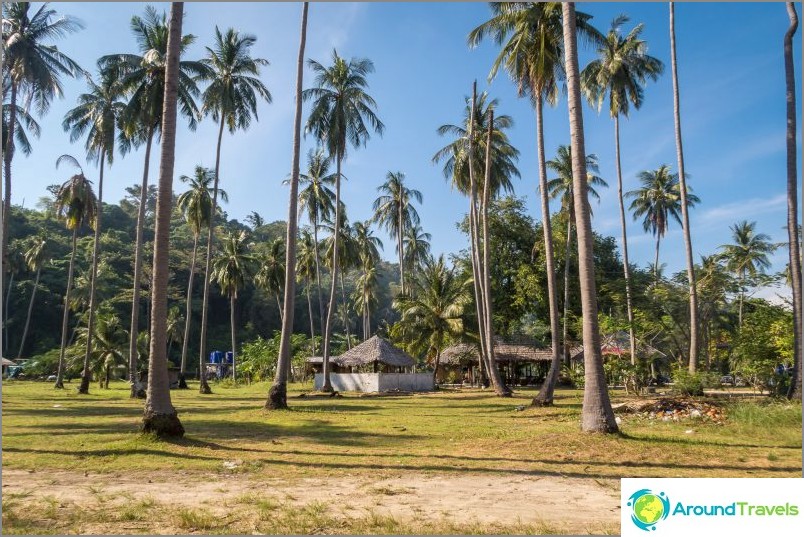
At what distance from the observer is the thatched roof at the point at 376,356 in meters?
35.8

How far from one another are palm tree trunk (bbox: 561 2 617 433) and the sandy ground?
3752mm

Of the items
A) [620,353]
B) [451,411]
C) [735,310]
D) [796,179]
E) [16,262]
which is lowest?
[451,411]

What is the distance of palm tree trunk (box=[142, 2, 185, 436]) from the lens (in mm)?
11539

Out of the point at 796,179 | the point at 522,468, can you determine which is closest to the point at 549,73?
the point at 796,179

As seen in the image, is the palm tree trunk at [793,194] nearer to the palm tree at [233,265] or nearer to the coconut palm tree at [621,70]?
the coconut palm tree at [621,70]

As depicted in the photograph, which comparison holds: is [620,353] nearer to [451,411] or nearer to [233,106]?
[451,411]

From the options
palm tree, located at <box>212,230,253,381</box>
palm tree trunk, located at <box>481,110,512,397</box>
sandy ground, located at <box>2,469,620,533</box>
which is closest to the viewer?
sandy ground, located at <box>2,469,620,533</box>

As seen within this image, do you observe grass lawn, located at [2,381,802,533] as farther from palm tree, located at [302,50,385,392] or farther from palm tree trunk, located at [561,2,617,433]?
palm tree, located at [302,50,385,392]

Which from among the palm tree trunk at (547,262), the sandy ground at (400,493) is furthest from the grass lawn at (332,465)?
the palm tree trunk at (547,262)

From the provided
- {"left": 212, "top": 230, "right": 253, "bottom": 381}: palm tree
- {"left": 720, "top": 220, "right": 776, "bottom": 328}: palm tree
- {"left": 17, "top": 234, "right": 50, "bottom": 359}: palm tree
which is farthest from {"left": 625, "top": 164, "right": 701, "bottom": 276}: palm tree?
{"left": 17, "top": 234, "right": 50, "bottom": 359}: palm tree

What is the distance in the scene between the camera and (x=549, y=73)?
1858 cm

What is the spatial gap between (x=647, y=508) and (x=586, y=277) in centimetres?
736

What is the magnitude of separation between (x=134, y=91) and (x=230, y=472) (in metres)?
22.3

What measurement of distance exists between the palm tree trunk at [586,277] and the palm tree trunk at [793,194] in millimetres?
8931
